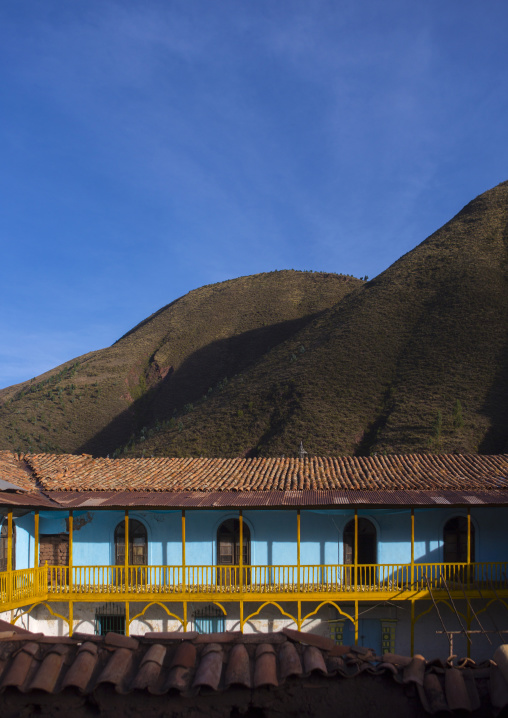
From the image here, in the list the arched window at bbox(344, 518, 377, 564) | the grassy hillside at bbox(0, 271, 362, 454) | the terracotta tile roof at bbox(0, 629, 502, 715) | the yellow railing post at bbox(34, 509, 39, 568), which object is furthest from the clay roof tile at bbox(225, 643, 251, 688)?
the grassy hillside at bbox(0, 271, 362, 454)

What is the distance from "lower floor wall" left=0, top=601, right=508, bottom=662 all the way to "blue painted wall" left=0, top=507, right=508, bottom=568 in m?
1.13

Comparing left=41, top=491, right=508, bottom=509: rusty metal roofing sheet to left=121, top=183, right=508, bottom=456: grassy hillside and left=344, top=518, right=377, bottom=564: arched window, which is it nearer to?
left=344, top=518, right=377, bottom=564: arched window

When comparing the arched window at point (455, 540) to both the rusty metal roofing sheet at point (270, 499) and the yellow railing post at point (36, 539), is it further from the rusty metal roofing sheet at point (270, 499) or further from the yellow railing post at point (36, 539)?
the yellow railing post at point (36, 539)

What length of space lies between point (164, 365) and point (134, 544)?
63919 millimetres

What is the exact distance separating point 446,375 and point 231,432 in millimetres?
15411

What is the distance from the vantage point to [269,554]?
1677 cm

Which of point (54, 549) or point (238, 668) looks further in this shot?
point (54, 549)

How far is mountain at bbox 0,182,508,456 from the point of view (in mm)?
40844

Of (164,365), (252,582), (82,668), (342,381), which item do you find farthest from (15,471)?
(164,365)

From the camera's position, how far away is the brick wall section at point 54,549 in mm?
17250

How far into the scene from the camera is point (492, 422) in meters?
38.7

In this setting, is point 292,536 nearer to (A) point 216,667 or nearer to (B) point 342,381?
(A) point 216,667

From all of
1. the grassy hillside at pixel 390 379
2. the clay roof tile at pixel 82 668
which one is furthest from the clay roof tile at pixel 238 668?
the grassy hillside at pixel 390 379

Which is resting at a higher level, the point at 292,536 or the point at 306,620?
the point at 292,536
